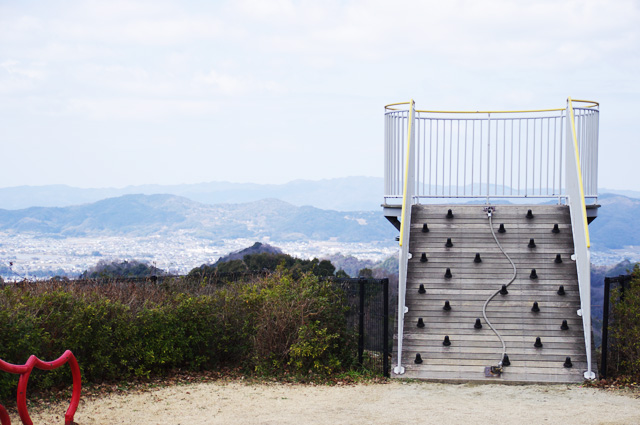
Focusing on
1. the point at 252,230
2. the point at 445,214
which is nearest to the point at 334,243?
the point at 252,230

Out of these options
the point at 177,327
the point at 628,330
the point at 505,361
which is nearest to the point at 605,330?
the point at 628,330

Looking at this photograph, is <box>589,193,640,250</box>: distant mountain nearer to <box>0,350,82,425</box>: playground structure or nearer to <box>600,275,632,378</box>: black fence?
<box>600,275,632,378</box>: black fence

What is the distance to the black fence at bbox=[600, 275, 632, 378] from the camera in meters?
9.89

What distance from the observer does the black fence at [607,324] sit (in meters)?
9.89

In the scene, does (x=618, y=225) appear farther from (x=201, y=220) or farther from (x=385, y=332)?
(x=385, y=332)

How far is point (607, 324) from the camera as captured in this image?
10.2 metres

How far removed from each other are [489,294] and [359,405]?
3367 mm

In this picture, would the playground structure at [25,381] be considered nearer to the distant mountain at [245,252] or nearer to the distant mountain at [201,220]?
the distant mountain at [245,252]

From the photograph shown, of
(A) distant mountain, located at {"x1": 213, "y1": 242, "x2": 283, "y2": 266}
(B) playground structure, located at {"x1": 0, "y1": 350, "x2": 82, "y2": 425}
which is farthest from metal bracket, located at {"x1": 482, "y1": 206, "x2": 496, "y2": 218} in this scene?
(A) distant mountain, located at {"x1": 213, "y1": 242, "x2": 283, "y2": 266}

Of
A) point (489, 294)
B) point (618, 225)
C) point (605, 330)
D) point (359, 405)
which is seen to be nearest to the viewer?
point (359, 405)

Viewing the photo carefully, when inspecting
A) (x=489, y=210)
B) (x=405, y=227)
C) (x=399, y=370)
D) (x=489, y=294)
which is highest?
(x=489, y=210)

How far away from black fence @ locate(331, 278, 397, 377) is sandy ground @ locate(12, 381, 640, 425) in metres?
1.00

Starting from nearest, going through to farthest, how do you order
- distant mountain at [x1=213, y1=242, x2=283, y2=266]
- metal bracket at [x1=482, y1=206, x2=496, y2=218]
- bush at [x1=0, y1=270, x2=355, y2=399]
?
1. bush at [x1=0, y1=270, x2=355, y2=399]
2. metal bracket at [x1=482, y1=206, x2=496, y2=218]
3. distant mountain at [x1=213, y1=242, x2=283, y2=266]

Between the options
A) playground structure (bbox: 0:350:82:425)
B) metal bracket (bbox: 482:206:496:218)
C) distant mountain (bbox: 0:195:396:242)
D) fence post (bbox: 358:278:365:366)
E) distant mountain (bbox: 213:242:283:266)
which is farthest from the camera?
distant mountain (bbox: 0:195:396:242)
